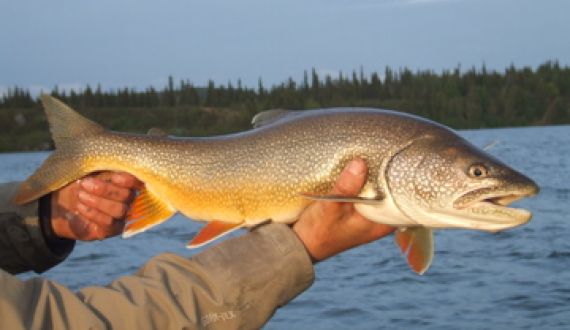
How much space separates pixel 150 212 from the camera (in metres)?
3.80

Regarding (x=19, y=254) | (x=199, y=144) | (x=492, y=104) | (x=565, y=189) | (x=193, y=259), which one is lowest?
(x=492, y=104)

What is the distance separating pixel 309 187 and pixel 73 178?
122cm

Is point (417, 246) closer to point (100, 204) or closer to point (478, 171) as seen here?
point (478, 171)

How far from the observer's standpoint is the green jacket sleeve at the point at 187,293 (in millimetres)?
2574

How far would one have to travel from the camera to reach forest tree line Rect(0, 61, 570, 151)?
209 feet

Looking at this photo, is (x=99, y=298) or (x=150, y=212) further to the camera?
(x=150, y=212)

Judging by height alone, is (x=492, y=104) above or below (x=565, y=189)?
below

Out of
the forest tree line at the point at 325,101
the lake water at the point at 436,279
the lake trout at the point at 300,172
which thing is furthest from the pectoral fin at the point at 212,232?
the forest tree line at the point at 325,101

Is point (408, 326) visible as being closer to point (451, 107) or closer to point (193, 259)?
point (193, 259)

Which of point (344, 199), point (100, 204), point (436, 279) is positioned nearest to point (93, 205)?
point (100, 204)

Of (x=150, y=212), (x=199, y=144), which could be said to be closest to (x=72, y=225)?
(x=150, y=212)

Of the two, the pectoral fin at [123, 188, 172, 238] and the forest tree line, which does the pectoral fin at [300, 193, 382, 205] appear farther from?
the forest tree line

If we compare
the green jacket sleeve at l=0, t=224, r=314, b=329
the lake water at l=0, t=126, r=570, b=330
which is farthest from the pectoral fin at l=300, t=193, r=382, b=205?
the lake water at l=0, t=126, r=570, b=330

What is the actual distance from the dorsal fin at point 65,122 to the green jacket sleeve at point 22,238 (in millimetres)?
452
